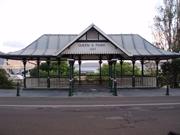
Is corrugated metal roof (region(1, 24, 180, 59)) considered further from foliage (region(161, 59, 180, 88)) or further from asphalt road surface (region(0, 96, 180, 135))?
asphalt road surface (region(0, 96, 180, 135))

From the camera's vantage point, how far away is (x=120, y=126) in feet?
49.2

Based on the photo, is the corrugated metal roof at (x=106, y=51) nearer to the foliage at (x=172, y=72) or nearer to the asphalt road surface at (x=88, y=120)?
the foliage at (x=172, y=72)

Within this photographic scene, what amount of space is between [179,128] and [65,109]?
8292 mm

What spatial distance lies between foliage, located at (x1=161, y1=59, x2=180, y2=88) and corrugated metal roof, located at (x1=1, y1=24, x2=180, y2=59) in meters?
3.05

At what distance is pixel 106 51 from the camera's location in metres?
35.9

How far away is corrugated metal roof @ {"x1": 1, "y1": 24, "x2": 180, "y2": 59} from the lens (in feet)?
118

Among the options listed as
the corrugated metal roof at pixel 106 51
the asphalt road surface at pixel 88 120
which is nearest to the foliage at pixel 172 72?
the corrugated metal roof at pixel 106 51

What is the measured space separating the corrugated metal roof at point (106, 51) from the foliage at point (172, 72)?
3.05 meters

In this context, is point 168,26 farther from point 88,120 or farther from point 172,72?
point 88,120

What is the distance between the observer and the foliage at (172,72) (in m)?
41.5

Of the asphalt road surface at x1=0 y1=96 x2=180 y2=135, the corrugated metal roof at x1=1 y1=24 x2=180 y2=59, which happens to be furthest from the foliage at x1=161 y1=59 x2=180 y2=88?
the asphalt road surface at x1=0 y1=96 x2=180 y2=135

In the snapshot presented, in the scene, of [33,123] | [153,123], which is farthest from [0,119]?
[153,123]

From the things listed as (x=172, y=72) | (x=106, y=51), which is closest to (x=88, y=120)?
(x=106, y=51)

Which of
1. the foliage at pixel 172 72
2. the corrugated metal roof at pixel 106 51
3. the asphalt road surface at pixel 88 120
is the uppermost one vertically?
the corrugated metal roof at pixel 106 51
